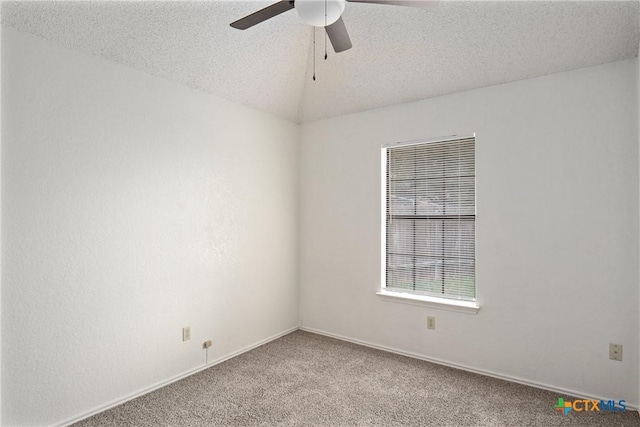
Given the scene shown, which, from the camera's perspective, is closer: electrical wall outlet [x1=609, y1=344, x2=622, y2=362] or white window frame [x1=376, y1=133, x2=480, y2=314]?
electrical wall outlet [x1=609, y1=344, x2=622, y2=362]

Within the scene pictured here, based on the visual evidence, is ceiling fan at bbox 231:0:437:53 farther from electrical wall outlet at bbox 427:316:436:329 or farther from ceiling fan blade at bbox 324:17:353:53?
electrical wall outlet at bbox 427:316:436:329

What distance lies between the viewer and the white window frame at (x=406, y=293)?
10.6 ft

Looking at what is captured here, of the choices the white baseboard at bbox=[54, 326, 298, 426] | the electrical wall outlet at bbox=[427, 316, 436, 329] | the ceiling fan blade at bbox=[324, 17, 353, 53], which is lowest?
the white baseboard at bbox=[54, 326, 298, 426]

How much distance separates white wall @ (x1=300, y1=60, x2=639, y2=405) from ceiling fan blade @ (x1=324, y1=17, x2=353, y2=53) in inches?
55.8

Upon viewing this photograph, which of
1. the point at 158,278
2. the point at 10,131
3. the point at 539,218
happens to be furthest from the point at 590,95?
the point at 10,131

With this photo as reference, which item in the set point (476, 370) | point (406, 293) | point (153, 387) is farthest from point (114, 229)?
point (476, 370)

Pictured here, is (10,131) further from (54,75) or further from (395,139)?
(395,139)

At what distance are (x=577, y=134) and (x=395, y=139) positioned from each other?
149cm

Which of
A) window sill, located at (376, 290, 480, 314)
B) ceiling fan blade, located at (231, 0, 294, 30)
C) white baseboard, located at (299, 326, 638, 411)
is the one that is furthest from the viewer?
window sill, located at (376, 290, 480, 314)

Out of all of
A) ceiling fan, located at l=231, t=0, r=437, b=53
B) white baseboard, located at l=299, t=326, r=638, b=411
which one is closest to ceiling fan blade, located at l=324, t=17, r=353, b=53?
ceiling fan, located at l=231, t=0, r=437, b=53

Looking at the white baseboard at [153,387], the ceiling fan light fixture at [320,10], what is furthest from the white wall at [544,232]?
the ceiling fan light fixture at [320,10]

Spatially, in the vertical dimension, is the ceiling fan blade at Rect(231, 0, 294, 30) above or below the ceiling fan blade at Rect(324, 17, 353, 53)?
above

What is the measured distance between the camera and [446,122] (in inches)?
132

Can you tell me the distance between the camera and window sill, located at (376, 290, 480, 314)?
319 centimetres
